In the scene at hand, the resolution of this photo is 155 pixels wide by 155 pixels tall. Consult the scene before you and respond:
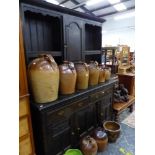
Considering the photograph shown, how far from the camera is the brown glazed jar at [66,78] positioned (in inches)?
62.9

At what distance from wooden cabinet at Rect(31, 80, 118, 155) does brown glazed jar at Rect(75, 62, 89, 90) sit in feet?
0.32

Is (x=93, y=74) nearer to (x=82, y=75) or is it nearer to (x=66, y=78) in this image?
(x=82, y=75)

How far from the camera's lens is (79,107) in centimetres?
178

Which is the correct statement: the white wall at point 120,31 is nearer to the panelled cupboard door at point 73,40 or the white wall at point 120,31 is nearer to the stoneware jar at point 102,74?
the stoneware jar at point 102,74

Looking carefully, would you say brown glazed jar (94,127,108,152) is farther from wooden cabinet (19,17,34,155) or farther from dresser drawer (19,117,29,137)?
dresser drawer (19,117,29,137)

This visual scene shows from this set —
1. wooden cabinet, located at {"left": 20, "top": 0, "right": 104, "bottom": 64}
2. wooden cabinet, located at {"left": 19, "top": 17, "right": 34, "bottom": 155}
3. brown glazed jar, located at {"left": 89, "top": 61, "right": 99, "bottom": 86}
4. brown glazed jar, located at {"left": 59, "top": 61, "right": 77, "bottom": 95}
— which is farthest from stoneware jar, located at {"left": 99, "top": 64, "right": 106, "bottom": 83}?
wooden cabinet, located at {"left": 19, "top": 17, "right": 34, "bottom": 155}

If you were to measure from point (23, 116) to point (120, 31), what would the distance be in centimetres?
917

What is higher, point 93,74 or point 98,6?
point 98,6

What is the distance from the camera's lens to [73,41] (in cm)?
197

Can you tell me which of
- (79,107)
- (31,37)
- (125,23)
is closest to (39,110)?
(79,107)

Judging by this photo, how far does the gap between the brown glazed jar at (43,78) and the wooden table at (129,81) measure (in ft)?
7.39

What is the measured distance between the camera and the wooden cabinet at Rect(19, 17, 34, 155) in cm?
119

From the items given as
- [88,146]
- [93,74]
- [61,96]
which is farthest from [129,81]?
[61,96]

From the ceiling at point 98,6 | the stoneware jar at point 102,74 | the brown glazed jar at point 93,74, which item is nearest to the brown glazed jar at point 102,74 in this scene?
the stoneware jar at point 102,74
